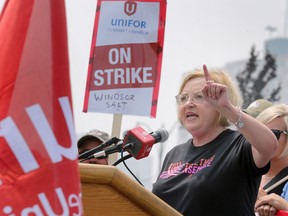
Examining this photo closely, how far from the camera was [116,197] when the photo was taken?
7.78 ft

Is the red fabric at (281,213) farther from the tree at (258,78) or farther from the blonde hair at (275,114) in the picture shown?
the tree at (258,78)

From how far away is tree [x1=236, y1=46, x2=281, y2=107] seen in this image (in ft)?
73.8

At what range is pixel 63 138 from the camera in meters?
1.83

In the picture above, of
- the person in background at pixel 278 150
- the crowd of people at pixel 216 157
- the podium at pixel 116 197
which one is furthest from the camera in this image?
the person in background at pixel 278 150

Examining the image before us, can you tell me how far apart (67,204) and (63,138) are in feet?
0.55

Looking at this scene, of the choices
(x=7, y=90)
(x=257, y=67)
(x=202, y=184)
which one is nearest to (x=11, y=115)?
(x=7, y=90)

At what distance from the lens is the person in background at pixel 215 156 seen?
3039 mm

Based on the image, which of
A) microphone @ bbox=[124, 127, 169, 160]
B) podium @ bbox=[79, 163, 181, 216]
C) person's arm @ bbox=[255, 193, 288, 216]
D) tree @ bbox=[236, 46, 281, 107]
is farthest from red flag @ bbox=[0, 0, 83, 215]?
tree @ bbox=[236, 46, 281, 107]

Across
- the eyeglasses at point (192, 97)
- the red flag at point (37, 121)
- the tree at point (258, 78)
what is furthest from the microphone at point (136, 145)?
the tree at point (258, 78)

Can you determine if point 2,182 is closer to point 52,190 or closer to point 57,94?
point 52,190

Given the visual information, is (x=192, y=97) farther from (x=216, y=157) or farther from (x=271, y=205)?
(x=271, y=205)

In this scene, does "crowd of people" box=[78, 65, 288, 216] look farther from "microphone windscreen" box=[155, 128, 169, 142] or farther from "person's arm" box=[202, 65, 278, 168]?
"microphone windscreen" box=[155, 128, 169, 142]

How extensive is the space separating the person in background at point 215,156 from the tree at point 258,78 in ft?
59.7

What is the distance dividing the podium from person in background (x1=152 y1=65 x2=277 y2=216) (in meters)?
0.75
